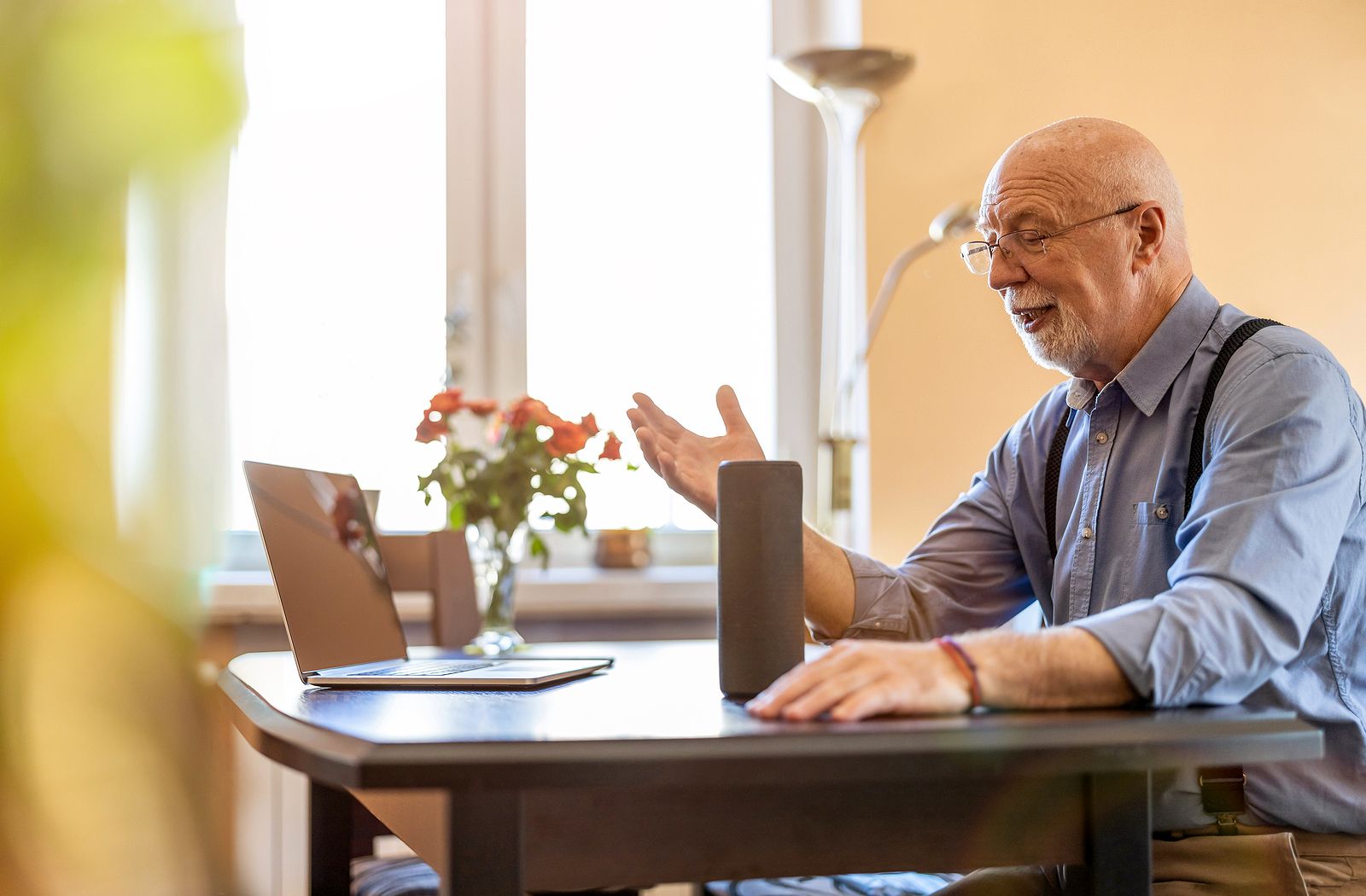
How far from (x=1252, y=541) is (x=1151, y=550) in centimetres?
30

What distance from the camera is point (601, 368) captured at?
3.00 m

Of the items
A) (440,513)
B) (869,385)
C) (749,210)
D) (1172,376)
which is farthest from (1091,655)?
(749,210)

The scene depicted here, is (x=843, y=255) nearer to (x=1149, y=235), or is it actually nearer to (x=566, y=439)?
(x=566, y=439)

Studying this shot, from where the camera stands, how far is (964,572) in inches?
63.9

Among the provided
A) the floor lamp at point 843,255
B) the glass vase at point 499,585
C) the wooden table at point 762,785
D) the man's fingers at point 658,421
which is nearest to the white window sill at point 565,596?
the floor lamp at point 843,255

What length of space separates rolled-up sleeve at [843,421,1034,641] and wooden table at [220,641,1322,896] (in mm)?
631

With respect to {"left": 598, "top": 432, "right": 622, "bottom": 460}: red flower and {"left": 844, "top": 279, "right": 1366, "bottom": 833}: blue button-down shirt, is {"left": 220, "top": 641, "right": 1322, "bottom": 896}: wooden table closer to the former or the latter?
{"left": 844, "top": 279, "right": 1366, "bottom": 833}: blue button-down shirt

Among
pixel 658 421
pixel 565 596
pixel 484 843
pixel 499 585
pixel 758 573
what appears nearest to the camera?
pixel 484 843

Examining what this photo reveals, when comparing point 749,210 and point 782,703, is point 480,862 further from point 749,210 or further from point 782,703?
point 749,210

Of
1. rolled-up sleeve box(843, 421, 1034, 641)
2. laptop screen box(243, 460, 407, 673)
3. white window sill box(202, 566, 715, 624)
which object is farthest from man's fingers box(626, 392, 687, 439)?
white window sill box(202, 566, 715, 624)

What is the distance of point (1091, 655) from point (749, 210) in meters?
2.31

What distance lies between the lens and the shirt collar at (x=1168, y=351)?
1398 millimetres

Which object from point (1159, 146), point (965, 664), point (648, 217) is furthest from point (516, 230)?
point (965, 664)

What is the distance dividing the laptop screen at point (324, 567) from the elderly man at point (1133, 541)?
1.22 feet
